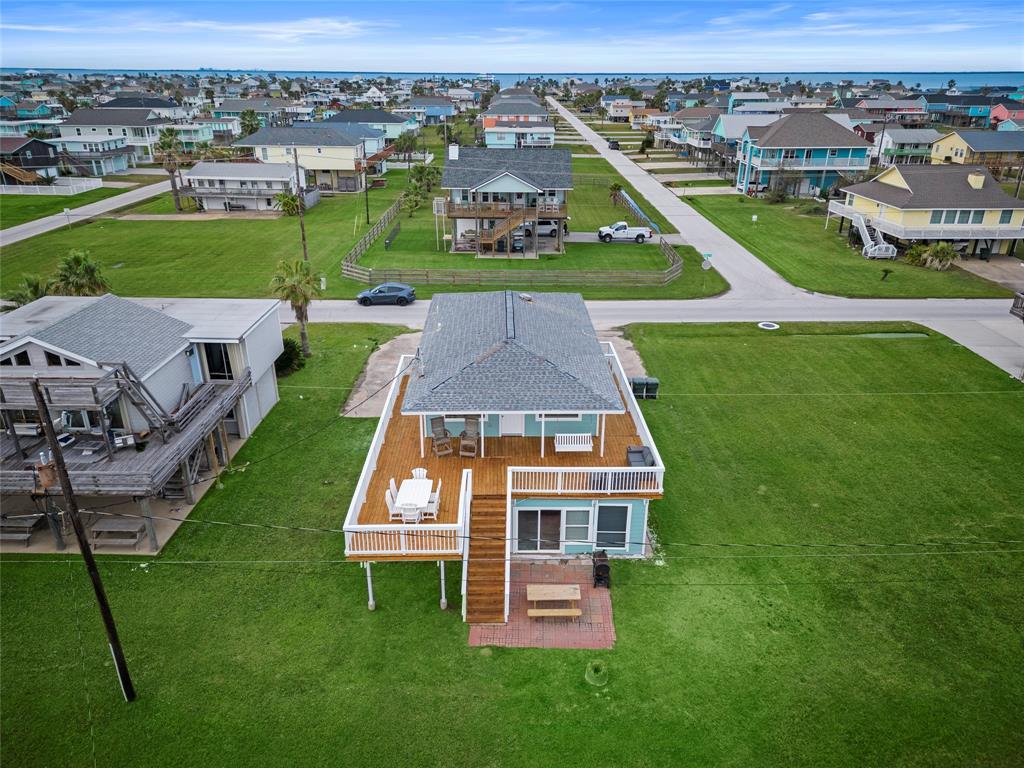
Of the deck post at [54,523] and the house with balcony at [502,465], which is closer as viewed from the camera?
the house with balcony at [502,465]

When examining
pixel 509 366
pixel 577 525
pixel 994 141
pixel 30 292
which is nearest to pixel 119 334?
pixel 30 292

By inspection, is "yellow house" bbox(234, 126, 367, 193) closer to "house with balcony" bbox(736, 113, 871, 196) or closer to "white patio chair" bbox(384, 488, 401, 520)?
"house with balcony" bbox(736, 113, 871, 196)

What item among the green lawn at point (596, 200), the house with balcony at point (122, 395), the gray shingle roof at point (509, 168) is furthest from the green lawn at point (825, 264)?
the house with balcony at point (122, 395)

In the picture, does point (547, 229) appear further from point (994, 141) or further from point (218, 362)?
point (994, 141)

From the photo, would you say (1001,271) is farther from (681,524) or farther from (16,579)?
(16,579)

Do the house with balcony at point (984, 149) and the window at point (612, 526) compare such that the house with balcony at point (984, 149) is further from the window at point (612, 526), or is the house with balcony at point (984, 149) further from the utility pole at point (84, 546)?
the utility pole at point (84, 546)

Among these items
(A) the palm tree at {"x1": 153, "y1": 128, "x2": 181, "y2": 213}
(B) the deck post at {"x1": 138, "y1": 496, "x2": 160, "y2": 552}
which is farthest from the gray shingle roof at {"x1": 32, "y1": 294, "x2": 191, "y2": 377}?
(A) the palm tree at {"x1": 153, "y1": 128, "x2": 181, "y2": 213}

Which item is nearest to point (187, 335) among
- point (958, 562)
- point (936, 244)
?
point (958, 562)
